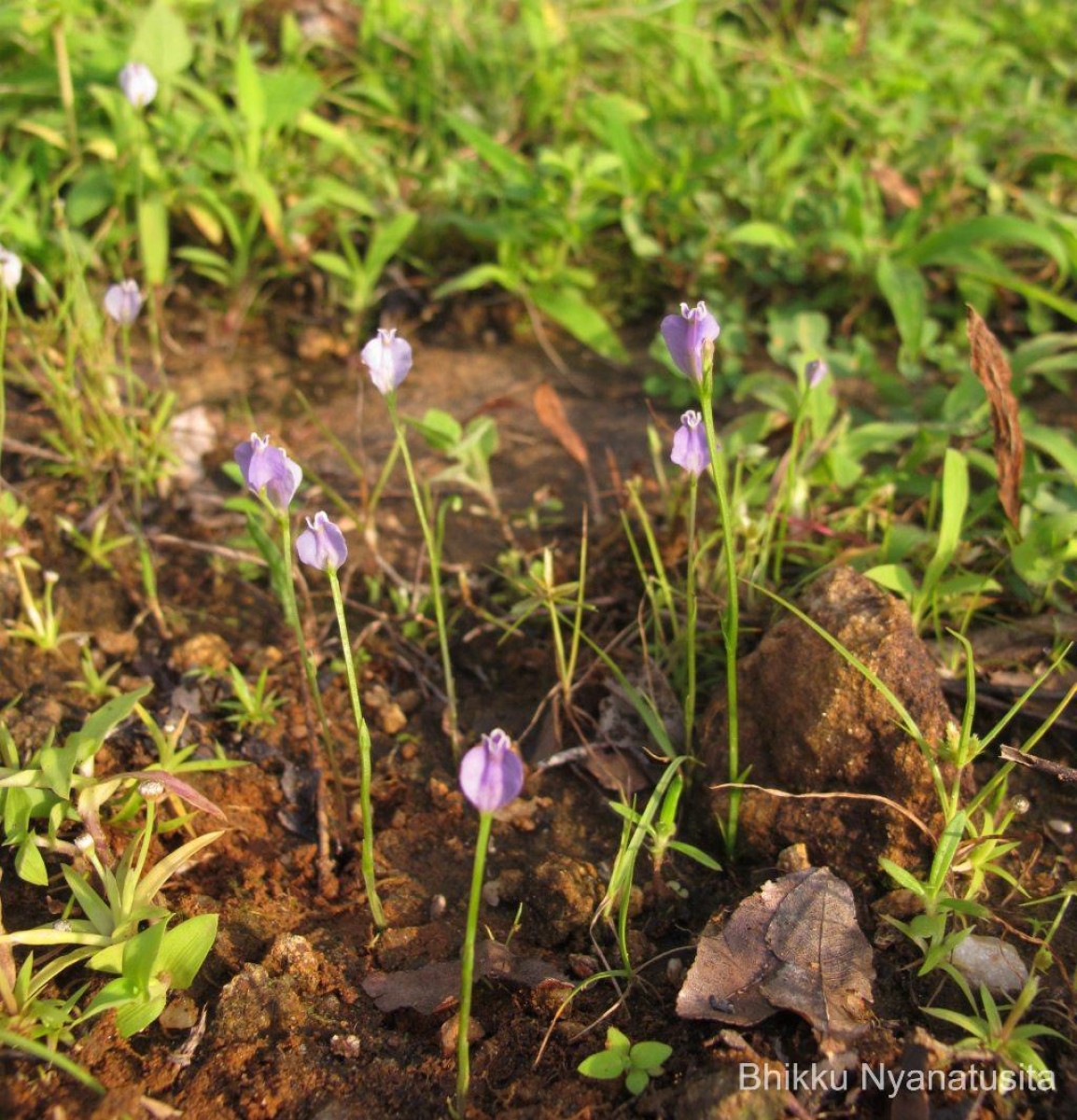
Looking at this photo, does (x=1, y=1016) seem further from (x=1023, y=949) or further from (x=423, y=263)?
(x=423, y=263)

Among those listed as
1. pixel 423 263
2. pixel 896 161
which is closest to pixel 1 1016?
pixel 423 263

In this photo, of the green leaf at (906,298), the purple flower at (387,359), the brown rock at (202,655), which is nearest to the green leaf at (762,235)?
the green leaf at (906,298)

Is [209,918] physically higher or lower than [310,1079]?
higher

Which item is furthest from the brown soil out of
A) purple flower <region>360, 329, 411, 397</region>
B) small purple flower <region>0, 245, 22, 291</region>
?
purple flower <region>360, 329, 411, 397</region>

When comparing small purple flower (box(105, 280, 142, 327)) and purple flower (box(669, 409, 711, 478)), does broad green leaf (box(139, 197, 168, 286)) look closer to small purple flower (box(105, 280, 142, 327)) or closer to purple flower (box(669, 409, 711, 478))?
small purple flower (box(105, 280, 142, 327))

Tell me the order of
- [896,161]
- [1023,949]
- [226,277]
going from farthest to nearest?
[896,161] < [226,277] < [1023,949]

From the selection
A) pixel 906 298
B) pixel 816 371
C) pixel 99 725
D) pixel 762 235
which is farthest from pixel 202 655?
pixel 906 298
